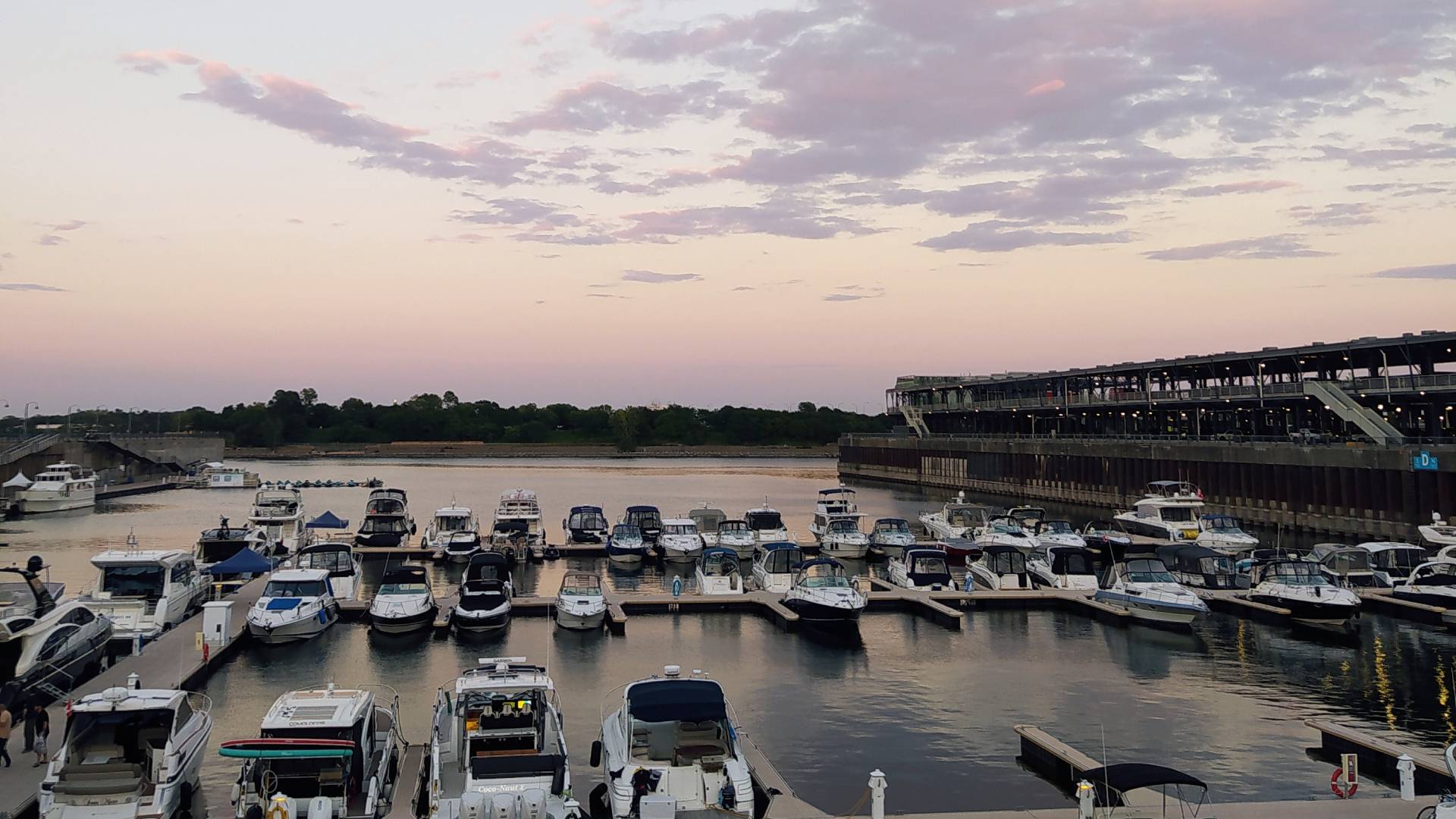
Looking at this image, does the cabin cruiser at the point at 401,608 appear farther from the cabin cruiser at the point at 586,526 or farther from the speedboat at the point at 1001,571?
the cabin cruiser at the point at 586,526

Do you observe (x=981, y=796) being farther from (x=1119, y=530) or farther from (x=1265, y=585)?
(x=1119, y=530)

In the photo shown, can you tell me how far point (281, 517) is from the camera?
60.7 meters

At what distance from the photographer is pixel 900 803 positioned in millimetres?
20109

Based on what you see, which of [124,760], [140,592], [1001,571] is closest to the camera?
[124,760]

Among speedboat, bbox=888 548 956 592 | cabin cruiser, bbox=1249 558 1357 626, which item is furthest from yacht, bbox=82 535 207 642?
cabin cruiser, bbox=1249 558 1357 626

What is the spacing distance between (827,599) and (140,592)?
76.8 ft

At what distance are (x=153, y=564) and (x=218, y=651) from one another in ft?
17.3

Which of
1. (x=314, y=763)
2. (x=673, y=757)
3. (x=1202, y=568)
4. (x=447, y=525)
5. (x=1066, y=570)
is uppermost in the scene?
(x=314, y=763)

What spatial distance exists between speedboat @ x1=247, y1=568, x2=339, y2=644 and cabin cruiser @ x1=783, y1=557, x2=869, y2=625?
55.7 feet

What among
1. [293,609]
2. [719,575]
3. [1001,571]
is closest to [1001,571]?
[1001,571]

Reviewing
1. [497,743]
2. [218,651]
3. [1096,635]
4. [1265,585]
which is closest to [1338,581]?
[1265,585]

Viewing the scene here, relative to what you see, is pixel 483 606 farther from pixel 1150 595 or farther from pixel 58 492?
pixel 58 492

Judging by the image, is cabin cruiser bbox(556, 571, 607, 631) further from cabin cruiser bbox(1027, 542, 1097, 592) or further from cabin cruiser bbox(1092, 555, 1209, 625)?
cabin cruiser bbox(1027, 542, 1097, 592)

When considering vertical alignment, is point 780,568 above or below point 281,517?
below
